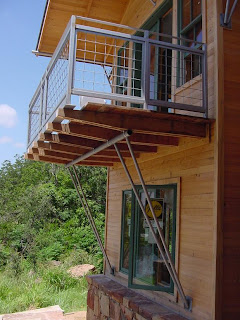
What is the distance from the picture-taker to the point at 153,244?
18.4ft

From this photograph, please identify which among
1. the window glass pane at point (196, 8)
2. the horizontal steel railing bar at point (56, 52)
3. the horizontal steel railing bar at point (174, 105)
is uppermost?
the window glass pane at point (196, 8)

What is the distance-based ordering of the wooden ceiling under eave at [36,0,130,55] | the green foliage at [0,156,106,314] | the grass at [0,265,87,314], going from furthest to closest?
the green foliage at [0,156,106,314], the grass at [0,265,87,314], the wooden ceiling under eave at [36,0,130,55]

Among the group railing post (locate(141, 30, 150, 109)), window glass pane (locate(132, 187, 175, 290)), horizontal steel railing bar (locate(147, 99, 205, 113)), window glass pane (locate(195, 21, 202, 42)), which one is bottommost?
window glass pane (locate(132, 187, 175, 290))

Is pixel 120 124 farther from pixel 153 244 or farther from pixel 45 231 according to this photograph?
pixel 45 231

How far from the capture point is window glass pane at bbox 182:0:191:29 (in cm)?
576

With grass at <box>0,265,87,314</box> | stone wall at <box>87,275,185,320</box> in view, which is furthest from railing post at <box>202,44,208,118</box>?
grass at <box>0,265,87,314</box>

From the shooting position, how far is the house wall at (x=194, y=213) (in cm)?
448

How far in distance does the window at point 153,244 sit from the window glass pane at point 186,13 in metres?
2.44

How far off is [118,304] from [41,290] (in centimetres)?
685

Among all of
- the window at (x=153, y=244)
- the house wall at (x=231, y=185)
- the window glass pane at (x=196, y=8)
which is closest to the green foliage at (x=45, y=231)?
the window at (x=153, y=244)

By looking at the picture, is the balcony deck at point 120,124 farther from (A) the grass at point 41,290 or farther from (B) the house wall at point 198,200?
(A) the grass at point 41,290

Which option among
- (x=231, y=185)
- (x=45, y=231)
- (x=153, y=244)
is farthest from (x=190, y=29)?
(x=45, y=231)

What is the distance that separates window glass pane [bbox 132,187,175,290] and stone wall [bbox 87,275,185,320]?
1.00ft

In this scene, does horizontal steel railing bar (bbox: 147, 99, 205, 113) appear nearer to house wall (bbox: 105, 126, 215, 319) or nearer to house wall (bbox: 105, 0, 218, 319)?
house wall (bbox: 105, 0, 218, 319)
